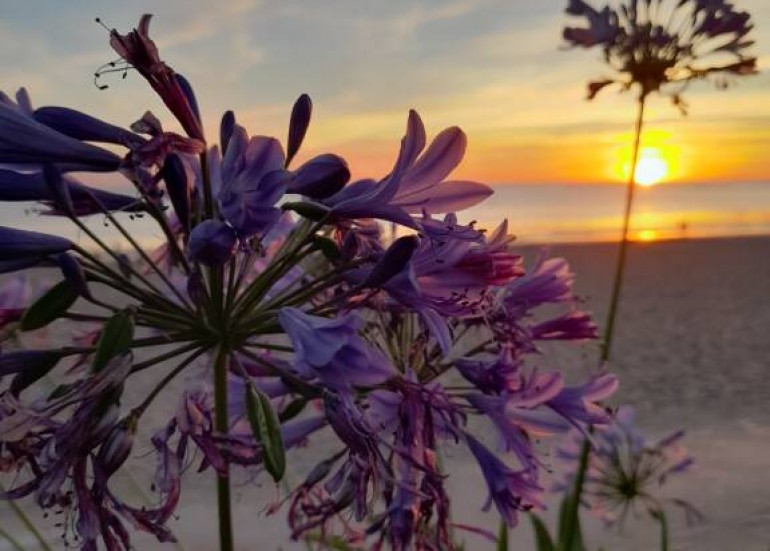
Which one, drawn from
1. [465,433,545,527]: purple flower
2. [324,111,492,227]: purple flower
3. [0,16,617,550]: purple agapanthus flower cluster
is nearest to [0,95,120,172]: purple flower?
[0,16,617,550]: purple agapanthus flower cluster

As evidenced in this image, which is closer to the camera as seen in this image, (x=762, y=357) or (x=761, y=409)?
(x=761, y=409)

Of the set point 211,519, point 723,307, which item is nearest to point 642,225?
point 723,307

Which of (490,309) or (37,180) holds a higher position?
(37,180)

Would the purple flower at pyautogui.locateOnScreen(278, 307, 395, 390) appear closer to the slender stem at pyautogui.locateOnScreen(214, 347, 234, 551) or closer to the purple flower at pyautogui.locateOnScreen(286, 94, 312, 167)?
the slender stem at pyautogui.locateOnScreen(214, 347, 234, 551)

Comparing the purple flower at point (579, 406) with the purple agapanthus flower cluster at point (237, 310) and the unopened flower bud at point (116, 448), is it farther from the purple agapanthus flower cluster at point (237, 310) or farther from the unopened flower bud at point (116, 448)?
the unopened flower bud at point (116, 448)

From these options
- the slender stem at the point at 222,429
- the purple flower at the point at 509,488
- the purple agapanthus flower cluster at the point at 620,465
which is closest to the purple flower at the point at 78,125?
the slender stem at the point at 222,429

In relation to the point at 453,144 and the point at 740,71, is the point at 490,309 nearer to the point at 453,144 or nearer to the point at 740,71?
the point at 453,144
